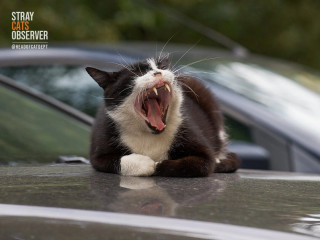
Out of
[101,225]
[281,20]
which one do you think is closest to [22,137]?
[101,225]

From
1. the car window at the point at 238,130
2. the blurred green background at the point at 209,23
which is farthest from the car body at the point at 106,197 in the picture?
the blurred green background at the point at 209,23

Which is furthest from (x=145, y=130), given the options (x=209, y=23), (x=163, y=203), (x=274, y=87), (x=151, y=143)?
(x=209, y=23)

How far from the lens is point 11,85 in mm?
4195

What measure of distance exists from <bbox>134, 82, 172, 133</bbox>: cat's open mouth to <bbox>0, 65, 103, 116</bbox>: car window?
235 centimetres

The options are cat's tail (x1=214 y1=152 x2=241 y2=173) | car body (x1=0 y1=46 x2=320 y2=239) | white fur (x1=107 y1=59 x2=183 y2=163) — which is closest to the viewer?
car body (x1=0 y1=46 x2=320 y2=239)

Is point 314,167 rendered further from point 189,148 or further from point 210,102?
point 189,148

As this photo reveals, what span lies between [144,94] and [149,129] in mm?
165

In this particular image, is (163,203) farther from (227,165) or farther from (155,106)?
(227,165)

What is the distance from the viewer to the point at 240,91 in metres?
5.19

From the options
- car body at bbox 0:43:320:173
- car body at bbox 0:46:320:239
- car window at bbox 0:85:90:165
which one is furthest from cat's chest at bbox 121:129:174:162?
car body at bbox 0:43:320:173

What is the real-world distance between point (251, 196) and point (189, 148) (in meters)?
0.95

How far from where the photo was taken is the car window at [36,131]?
3.78 metres

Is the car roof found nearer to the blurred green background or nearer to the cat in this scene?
the cat

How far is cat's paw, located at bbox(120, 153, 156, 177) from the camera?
297cm
